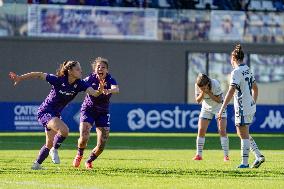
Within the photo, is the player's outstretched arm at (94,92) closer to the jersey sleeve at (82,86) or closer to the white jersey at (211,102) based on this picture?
the jersey sleeve at (82,86)

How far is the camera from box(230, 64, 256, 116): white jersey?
1792cm

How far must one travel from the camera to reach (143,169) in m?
17.8

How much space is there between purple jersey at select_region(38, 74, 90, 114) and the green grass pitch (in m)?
1.08

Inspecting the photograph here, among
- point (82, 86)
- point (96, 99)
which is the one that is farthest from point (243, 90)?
point (82, 86)

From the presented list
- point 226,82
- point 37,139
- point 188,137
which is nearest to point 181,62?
point 226,82

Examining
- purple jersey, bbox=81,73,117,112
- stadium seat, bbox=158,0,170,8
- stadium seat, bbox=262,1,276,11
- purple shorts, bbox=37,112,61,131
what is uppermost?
purple jersey, bbox=81,73,117,112

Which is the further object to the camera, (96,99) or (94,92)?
(96,99)

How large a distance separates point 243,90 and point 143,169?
2239 mm

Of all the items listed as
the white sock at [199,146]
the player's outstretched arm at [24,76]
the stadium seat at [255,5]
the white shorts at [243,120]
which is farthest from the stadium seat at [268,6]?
the player's outstretched arm at [24,76]

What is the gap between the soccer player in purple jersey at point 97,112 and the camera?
711 inches

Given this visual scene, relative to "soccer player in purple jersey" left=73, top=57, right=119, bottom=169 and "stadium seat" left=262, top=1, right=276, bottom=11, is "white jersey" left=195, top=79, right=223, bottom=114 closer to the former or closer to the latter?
"soccer player in purple jersey" left=73, top=57, right=119, bottom=169

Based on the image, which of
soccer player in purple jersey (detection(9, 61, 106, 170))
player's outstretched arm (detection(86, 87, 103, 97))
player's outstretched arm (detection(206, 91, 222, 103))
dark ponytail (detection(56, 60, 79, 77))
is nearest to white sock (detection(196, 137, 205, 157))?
player's outstretched arm (detection(206, 91, 222, 103))

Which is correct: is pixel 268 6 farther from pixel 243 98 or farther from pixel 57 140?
pixel 243 98

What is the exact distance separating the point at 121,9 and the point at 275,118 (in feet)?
31.4
